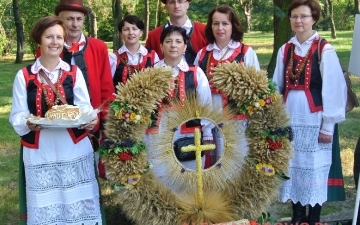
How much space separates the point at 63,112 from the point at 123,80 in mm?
1039

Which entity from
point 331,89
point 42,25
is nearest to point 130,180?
point 42,25

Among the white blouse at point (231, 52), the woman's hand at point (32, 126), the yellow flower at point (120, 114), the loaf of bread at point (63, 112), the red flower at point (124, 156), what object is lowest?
the red flower at point (124, 156)

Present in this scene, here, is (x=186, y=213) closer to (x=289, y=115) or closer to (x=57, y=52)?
(x=289, y=115)

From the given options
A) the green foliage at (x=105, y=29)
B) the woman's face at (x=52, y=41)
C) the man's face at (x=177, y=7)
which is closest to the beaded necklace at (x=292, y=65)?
the man's face at (x=177, y=7)

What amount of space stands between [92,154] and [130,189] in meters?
0.55

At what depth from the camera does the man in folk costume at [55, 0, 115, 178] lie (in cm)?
416

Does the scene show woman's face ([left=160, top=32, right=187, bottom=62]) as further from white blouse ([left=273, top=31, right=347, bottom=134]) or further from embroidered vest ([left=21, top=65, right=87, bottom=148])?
white blouse ([left=273, top=31, right=347, bottom=134])

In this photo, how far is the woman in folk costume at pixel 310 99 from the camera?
156 inches

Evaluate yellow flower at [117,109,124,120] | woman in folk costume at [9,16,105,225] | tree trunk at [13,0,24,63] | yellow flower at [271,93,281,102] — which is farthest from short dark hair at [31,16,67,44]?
tree trunk at [13,0,24,63]

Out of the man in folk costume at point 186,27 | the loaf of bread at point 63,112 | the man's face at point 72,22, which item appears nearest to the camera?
the loaf of bread at point 63,112

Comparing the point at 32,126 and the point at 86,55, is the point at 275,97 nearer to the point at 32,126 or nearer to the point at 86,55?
the point at 86,55

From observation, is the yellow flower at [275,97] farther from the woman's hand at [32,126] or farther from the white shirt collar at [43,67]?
the woman's hand at [32,126]

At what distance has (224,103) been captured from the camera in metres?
3.94

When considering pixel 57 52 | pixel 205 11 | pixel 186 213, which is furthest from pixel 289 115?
pixel 205 11
